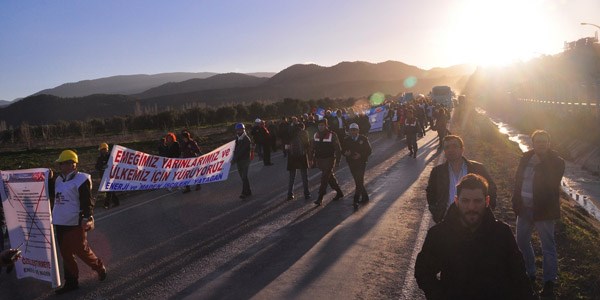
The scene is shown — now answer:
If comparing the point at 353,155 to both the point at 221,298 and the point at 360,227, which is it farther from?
the point at 221,298

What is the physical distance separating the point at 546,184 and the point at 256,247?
4298mm

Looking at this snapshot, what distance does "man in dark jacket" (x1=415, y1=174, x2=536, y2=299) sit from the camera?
3.11 m

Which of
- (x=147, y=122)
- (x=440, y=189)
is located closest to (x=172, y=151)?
(x=440, y=189)

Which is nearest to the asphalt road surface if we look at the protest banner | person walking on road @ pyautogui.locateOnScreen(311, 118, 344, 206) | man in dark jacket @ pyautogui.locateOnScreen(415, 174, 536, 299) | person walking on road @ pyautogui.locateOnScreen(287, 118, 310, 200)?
person walking on road @ pyautogui.locateOnScreen(287, 118, 310, 200)

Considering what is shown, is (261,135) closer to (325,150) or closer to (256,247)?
(325,150)

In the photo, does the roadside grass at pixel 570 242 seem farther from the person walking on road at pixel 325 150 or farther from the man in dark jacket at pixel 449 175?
the person walking on road at pixel 325 150

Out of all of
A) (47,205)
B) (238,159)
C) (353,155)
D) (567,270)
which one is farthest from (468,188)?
(238,159)

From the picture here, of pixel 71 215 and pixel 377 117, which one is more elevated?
pixel 71 215

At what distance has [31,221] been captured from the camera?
6.83 m

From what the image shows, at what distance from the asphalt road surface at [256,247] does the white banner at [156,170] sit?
538 mm

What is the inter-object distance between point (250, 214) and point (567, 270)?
5910 mm

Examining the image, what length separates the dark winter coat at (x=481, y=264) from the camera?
3.11 meters

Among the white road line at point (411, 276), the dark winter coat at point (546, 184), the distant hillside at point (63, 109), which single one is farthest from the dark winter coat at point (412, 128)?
the distant hillside at point (63, 109)

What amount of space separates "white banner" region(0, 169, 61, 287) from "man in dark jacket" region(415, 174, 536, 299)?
525cm
